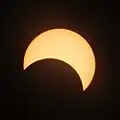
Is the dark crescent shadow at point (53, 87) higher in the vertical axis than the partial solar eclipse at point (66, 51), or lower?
lower

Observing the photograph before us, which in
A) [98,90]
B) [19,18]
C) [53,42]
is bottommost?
[98,90]

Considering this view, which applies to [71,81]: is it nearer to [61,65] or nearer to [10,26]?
[61,65]

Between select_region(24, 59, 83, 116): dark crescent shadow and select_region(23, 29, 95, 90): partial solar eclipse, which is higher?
select_region(23, 29, 95, 90): partial solar eclipse

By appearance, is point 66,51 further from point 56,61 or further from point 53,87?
point 53,87

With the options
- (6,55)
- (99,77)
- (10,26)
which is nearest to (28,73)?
(6,55)

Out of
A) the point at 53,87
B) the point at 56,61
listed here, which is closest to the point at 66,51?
the point at 56,61
